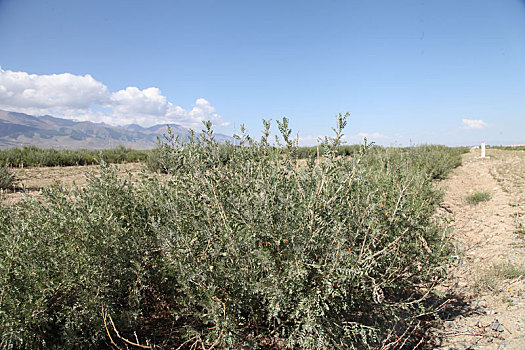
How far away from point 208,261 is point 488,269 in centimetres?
500

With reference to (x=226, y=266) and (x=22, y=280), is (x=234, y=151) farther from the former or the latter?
(x=22, y=280)

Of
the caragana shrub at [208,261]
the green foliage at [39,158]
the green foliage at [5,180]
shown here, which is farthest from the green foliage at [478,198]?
the green foliage at [5,180]

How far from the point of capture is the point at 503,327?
3014 mm

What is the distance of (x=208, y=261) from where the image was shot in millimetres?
2162

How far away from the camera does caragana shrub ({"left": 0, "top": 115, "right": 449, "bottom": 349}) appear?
189 centimetres

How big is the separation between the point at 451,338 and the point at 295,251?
91.3 inches

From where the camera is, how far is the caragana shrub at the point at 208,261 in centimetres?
189

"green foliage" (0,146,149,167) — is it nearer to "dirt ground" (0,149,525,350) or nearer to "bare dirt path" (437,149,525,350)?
"dirt ground" (0,149,525,350)

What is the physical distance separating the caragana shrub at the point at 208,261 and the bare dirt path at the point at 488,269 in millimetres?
1164

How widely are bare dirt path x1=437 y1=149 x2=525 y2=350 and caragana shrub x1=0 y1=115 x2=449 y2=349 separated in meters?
1.16

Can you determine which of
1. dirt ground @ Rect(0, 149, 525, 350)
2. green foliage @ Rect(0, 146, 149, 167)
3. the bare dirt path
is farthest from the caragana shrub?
green foliage @ Rect(0, 146, 149, 167)

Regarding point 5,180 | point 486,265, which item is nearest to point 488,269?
point 486,265

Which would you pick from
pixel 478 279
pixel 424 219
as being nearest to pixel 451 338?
pixel 424 219

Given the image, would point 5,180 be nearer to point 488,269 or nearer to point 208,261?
point 208,261
